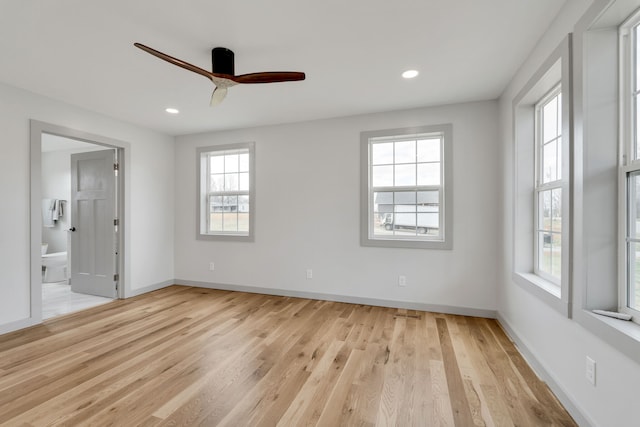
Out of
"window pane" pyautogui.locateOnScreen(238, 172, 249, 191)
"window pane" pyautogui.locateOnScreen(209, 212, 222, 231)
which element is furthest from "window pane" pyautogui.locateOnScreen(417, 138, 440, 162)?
"window pane" pyautogui.locateOnScreen(209, 212, 222, 231)

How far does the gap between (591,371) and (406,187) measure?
252 cm

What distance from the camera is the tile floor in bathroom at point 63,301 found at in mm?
3602

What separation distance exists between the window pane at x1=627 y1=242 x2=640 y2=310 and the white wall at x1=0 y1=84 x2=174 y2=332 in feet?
16.6

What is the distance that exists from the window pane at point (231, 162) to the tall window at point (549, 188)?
12.9ft

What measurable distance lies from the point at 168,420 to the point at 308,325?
1646 millimetres

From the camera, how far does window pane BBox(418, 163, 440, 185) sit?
365 cm

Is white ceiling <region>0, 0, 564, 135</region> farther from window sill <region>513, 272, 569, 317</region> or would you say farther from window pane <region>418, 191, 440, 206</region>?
window sill <region>513, 272, 569, 317</region>

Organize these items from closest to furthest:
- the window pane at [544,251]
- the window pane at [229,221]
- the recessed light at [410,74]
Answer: the window pane at [544,251] → the recessed light at [410,74] → the window pane at [229,221]

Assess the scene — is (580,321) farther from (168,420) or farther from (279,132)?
(279,132)

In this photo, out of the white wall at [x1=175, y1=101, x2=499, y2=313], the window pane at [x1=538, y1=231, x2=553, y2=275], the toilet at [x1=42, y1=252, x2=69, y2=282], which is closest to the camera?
the window pane at [x1=538, y1=231, x2=553, y2=275]

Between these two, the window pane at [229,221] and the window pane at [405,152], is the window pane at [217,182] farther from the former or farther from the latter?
the window pane at [405,152]

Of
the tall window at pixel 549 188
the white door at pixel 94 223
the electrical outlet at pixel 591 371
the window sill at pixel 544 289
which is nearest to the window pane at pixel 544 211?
the tall window at pixel 549 188

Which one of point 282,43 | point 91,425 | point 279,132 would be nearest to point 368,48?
point 282,43

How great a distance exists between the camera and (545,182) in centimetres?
249
